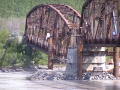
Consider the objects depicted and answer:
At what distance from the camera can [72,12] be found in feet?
272

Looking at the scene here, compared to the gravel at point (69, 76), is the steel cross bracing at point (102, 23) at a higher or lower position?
higher

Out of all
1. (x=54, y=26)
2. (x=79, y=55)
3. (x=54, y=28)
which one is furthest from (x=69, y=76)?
(x=54, y=26)

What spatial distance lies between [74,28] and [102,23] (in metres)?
12.8

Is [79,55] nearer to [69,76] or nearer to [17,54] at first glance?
[69,76]

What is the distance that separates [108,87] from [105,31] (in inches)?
332

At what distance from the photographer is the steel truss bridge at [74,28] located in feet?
210

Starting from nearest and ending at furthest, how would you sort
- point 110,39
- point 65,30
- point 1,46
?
1. point 110,39
2. point 65,30
3. point 1,46

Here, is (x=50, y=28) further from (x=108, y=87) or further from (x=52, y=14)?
(x=108, y=87)

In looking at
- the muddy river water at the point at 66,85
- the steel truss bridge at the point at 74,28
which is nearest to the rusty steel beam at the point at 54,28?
the steel truss bridge at the point at 74,28

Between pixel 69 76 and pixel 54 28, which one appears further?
pixel 54 28

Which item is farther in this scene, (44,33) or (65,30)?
(44,33)

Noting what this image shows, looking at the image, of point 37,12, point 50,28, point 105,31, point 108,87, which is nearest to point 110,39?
point 105,31

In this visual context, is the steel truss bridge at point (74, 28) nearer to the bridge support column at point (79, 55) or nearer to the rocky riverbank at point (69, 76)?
the bridge support column at point (79, 55)

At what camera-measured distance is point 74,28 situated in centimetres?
7844
